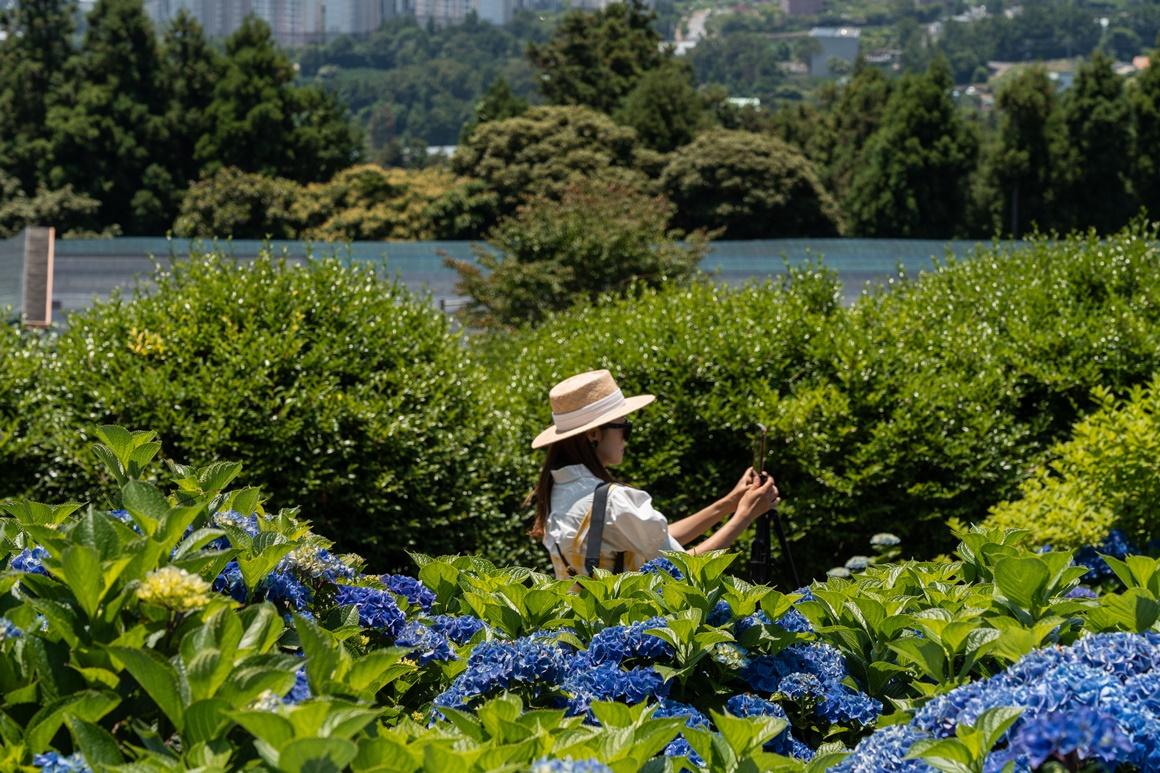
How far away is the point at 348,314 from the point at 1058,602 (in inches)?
167

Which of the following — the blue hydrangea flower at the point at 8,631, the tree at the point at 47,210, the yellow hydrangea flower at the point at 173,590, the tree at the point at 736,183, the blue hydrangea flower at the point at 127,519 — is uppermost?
the yellow hydrangea flower at the point at 173,590

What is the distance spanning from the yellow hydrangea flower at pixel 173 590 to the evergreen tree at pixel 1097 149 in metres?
40.7

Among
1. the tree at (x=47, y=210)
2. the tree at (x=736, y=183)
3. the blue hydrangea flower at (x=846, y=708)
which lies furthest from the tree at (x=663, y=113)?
the blue hydrangea flower at (x=846, y=708)

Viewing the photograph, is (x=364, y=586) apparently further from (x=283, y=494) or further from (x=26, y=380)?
(x=26, y=380)

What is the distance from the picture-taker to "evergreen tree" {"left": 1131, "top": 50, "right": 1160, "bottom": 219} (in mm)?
39219

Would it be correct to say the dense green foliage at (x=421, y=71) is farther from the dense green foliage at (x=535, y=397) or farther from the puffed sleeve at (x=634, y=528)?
the puffed sleeve at (x=634, y=528)

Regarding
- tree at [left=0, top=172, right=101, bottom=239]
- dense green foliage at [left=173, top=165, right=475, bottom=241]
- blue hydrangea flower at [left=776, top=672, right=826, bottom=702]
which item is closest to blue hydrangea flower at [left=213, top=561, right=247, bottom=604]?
blue hydrangea flower at [left=776, top=672, right=826, bottom=702]

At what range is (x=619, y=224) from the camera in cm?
1315

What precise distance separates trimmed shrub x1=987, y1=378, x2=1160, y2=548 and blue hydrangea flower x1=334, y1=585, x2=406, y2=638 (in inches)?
129

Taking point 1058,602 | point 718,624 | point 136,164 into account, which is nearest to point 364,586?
point 718,624

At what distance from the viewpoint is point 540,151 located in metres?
35.0

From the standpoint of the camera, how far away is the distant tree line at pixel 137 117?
141ft

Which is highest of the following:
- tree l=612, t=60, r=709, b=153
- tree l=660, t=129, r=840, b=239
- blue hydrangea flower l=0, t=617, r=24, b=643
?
tree l=612, t=60, r=709, b=153

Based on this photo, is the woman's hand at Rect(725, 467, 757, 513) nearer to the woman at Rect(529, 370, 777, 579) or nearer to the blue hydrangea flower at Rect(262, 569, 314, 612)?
the woman at Rect(529, 370, 777, 579)
